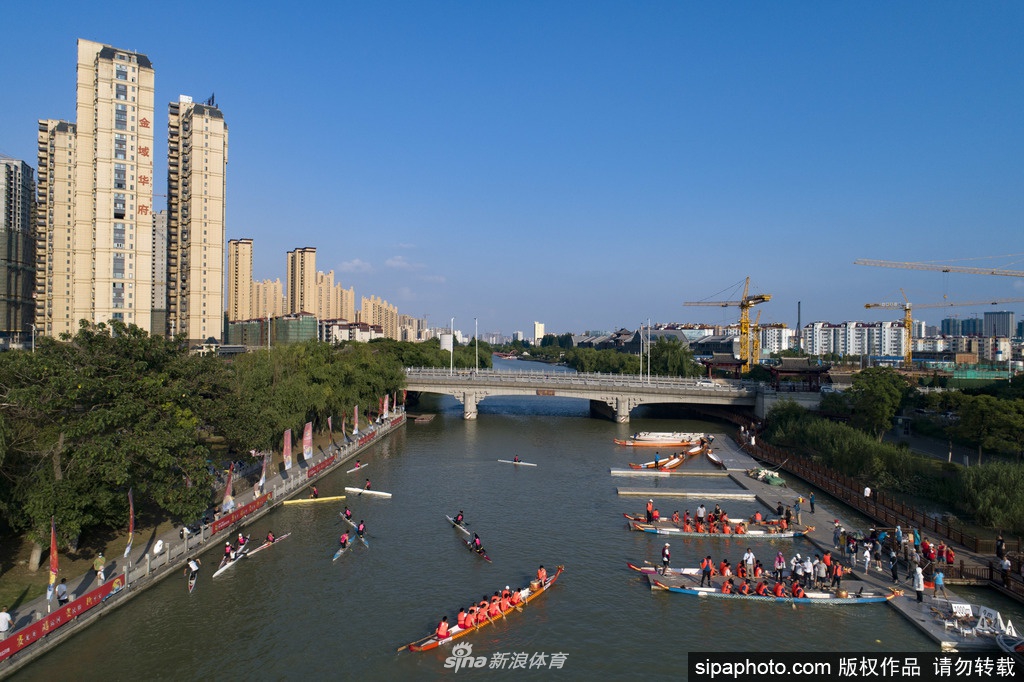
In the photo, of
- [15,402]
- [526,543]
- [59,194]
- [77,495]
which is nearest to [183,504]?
[77,495]

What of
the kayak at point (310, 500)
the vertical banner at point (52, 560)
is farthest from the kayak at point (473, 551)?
the vertical banner at point (52, 560)

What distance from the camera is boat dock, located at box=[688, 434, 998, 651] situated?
2088cm

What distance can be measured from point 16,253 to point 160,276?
102ft

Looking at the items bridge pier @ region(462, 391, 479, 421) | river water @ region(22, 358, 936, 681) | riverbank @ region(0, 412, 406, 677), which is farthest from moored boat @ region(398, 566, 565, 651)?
bridge pier @ region(462, 391, 479, 421)

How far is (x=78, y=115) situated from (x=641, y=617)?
103145 millimetres

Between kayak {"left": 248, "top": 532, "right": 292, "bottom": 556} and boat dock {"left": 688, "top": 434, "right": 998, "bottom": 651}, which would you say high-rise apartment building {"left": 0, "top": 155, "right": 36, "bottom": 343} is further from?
boat dock {"left": 688, "top": 434, "right": 998, "bottom": 651}

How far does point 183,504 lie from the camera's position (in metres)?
26.9

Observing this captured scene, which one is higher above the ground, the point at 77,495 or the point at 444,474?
the point at 77,495

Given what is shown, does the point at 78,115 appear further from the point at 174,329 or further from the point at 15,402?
the point at 15,402

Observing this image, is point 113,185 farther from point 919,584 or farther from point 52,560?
point 919,584

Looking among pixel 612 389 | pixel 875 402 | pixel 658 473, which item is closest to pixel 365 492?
pixel 658 473

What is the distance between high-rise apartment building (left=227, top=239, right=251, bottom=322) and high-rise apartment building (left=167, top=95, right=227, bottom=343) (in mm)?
60292

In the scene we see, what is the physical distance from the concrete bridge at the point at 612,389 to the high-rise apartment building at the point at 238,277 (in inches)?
4117

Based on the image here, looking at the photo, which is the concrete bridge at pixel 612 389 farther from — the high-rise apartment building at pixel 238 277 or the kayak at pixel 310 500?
the high-rise apartment building at pixel 238 277
